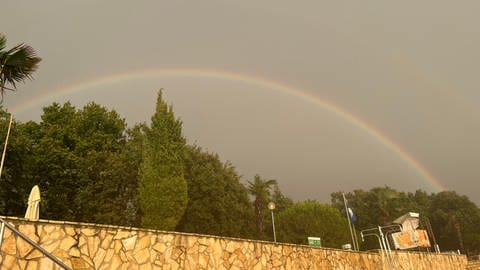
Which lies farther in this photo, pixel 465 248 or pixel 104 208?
pixel 465 248

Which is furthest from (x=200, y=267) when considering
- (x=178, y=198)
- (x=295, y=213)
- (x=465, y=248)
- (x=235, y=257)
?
(x=465, y=248)

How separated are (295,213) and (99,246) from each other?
3322cm

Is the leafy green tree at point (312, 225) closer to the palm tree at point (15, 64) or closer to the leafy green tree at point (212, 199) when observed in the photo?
the leafy green tree at point (212, 199)

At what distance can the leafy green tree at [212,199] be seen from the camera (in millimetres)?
28578

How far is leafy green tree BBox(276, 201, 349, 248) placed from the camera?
37.4 metres

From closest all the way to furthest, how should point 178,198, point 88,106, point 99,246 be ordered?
1. point 99,246
2. point 178,198
3. point 88,106

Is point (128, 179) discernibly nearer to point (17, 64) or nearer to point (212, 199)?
point (212, 199)

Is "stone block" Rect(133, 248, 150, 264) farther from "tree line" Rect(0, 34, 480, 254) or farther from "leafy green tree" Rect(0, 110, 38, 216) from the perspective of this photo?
"leafy green tree" Rect(0, 110, 38, 216)

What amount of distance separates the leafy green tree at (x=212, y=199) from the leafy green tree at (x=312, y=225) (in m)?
5.93

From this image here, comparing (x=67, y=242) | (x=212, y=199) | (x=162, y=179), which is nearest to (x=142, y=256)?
(x=67, y=242)

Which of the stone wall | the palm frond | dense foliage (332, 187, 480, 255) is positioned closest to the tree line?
the palm frond

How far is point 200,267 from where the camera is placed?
405 inches

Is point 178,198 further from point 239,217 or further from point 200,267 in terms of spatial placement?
point 200,267

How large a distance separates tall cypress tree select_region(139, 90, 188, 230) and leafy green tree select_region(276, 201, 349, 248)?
59.0 feet
